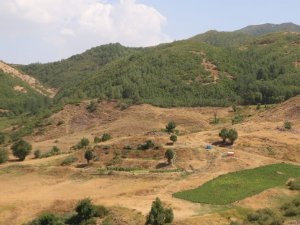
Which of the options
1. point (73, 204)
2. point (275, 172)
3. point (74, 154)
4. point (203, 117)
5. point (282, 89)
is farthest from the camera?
point (282, 89)

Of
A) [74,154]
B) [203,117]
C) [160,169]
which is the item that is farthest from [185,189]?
[203,117]

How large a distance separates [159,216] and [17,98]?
480 feet

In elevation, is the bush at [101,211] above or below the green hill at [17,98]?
below

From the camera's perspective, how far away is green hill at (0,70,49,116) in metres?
154

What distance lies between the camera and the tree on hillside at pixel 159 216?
113ft

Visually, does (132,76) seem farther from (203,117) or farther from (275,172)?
(275,172)

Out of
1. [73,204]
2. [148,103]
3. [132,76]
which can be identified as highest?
[132,76]

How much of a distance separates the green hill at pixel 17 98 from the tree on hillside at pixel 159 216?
10572 centimetres

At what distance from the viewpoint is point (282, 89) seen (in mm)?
108938

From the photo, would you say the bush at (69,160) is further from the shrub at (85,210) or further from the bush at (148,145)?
the shrub at (85,210)

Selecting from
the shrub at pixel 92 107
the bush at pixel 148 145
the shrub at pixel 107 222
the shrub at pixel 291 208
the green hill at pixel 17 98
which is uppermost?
the green hill at pixel 17 98

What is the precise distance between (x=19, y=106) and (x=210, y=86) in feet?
243

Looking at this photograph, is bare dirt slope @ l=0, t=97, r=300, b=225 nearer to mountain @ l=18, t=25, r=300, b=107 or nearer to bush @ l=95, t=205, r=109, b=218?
bush @ l=95, t=205, r=109, b=218

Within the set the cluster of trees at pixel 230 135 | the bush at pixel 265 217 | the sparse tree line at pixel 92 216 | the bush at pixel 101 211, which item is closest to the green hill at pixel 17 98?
the cluster of trees at pixel 230 135
